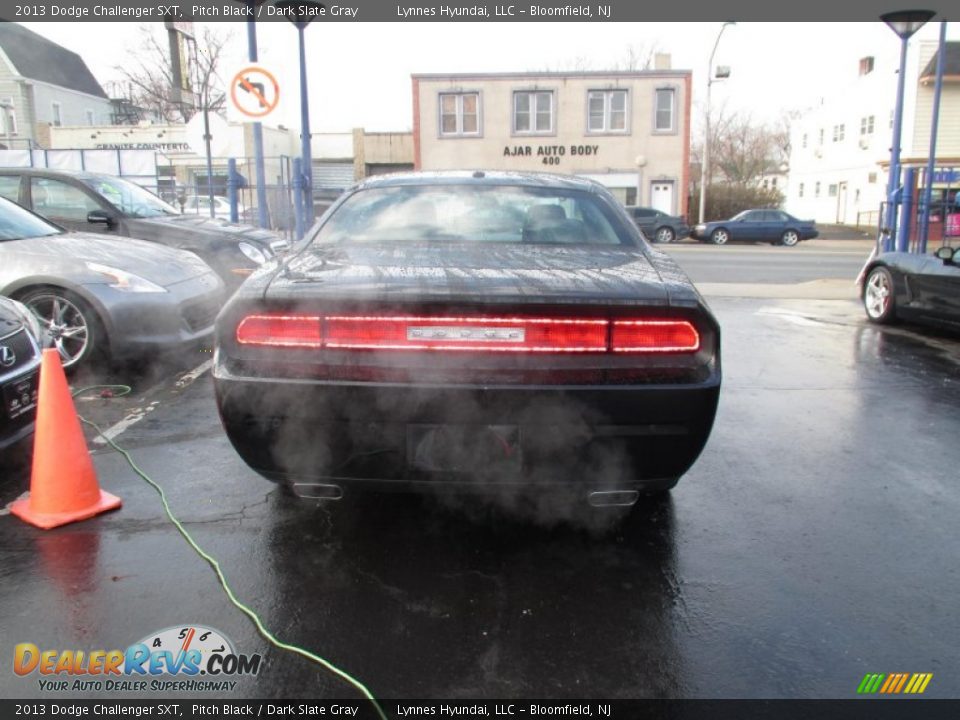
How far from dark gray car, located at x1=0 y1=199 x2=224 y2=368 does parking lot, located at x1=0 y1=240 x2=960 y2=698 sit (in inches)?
43.7

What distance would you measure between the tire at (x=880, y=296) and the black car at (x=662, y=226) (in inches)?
756

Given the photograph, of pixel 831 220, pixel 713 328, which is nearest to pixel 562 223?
pixel 713 328

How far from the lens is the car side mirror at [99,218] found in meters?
7.21

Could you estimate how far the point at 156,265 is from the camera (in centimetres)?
564

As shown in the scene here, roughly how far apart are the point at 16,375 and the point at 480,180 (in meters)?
2.50

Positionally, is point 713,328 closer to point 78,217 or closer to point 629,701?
point 629,701

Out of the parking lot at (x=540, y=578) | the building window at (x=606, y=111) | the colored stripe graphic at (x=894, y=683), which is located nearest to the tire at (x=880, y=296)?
the parking lot at (x=540, y=578)

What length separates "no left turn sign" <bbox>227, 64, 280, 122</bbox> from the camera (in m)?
9.16

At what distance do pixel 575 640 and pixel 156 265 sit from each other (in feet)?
15.2

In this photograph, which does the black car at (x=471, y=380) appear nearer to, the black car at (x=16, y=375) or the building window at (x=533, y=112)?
the black car at (x=16, y=375)

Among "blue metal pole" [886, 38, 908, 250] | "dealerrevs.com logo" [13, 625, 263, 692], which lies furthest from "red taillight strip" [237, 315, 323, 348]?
"blue metal pole" [886, 38, 908, 250]

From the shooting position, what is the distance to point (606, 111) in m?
32.3

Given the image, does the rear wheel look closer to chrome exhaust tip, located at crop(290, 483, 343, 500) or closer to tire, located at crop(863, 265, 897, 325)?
tire, located at crop(863, 265, 897, 325)

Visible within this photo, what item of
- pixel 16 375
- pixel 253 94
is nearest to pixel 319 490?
pixel 16 375
